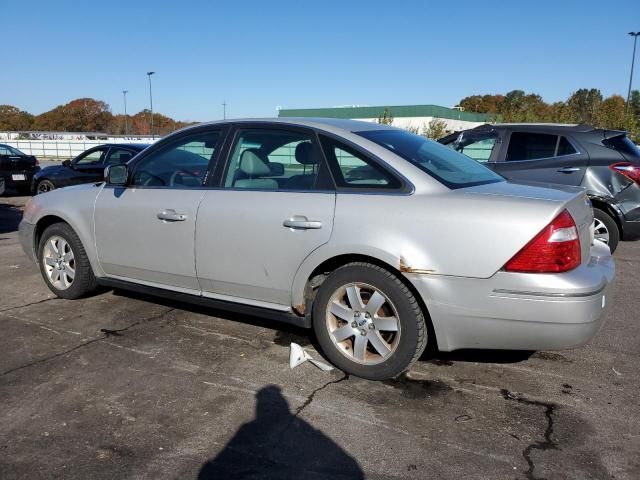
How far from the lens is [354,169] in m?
3.64

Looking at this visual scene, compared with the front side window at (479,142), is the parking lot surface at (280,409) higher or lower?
lower

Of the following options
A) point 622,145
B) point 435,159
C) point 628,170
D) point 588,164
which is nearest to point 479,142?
point 588,164

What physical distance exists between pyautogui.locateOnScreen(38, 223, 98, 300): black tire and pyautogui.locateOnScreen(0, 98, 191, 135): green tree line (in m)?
104

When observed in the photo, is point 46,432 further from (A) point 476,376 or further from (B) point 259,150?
(A) point 476,376

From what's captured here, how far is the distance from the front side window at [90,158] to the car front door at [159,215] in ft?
28.0

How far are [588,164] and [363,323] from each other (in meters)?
4.90

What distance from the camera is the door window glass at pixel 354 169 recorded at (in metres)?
3.50

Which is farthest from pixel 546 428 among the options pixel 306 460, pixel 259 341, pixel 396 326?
pixel 259 341

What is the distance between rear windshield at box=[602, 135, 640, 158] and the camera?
7016 mm

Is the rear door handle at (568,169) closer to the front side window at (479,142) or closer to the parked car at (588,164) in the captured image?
the parked car at (588,164)

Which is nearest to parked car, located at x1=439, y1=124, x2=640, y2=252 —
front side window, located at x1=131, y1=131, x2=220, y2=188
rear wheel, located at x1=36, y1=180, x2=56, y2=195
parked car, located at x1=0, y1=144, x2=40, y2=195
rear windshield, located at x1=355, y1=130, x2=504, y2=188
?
rear windshield, located at x1=355, y1=130, x2=504, y2=188

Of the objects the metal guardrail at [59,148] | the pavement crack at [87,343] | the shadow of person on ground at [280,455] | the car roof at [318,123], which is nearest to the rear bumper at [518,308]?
the shadow of person on ground at [280,455]

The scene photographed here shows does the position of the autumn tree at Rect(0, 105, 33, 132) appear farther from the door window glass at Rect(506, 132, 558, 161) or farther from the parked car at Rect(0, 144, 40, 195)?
the door window glass at Rect(506, 132, 558, 161)

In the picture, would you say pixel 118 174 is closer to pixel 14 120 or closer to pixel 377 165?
pixel 377 165
